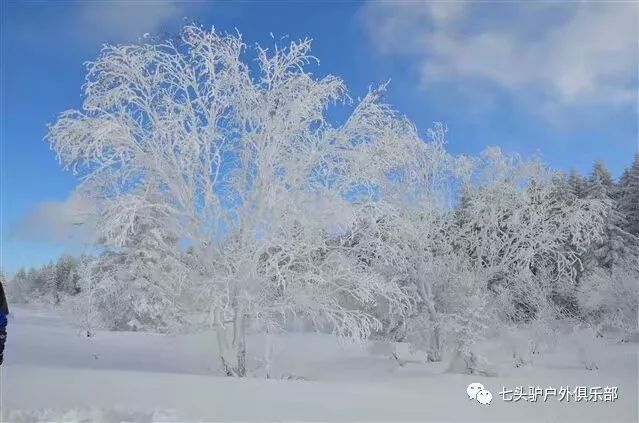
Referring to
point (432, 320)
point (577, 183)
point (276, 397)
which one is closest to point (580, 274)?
point (577, 183)

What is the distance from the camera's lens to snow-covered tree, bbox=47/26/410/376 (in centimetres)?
1238

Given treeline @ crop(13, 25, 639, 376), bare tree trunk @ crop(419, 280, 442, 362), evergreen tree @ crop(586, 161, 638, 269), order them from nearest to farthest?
treeline @ crop(13, 25, 639, 376) < bare tree trunk @ crop(419, 280, 442, 362) < evergreen tree @ crop(586, 161, 638, 269)

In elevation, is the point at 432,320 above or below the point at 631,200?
below

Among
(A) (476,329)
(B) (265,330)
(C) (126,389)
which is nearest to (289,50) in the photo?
(B) (265,330)

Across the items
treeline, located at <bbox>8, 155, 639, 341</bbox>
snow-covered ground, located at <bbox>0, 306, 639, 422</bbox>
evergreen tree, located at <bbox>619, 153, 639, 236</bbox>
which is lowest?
snow-covered ground, located at <bbox>0, 306, 639, 422</bbox>

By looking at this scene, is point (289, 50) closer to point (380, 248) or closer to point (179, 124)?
point (179, 124)

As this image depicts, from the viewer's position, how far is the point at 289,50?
522 inches

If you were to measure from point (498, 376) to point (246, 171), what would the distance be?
9395 mm

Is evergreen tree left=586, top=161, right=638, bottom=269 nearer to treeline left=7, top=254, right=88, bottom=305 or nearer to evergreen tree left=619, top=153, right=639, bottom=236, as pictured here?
evergreen tree left=619, top=153, right=639, bottom=236

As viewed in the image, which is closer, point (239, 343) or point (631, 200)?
point (239, 343)

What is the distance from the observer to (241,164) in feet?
45.3

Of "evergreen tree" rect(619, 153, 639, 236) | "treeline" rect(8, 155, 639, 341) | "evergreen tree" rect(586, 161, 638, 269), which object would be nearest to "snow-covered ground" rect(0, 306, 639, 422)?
"treeline" rect(8, 155, 639, 341)

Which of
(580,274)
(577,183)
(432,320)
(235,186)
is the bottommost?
(432,320)

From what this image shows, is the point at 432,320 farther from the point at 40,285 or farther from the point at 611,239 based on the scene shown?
the point at 40,285
